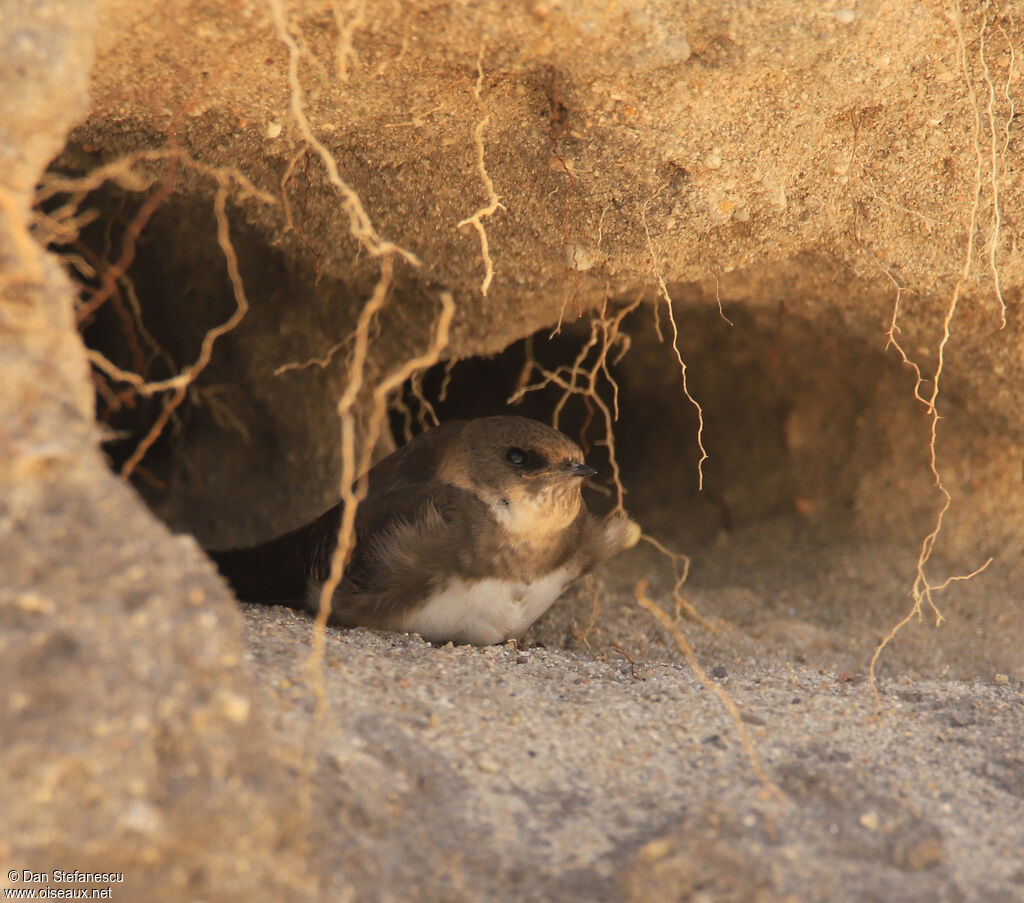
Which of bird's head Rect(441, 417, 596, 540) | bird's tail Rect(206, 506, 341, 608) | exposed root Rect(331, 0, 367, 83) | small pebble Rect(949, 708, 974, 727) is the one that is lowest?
bird's tail Rect(206, 506, 341, 608)

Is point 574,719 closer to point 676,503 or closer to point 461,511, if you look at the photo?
point 461,511

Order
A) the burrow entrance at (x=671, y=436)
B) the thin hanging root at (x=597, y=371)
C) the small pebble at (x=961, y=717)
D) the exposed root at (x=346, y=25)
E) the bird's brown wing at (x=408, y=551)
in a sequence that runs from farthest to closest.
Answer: the burrow entrance at (x=671, y=436)
the thin hanging root at (x=597, y=371)
the bird's brown wing at (x=408, y=551)
the small pebble at (x=961, y=717)
the exposed root at (x=346, y=25)

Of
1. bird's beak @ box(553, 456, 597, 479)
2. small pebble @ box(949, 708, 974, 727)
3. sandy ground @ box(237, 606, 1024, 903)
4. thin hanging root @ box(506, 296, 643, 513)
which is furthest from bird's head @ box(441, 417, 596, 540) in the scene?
small pebble @ box(949, 708, 974, 727)

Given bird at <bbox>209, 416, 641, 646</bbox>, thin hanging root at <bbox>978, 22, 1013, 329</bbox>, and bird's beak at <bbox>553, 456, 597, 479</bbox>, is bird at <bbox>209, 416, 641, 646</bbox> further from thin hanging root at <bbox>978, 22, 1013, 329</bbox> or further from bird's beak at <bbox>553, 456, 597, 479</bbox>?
thin hanging root at <bbox>978, 22, 1013, 329</bbox>

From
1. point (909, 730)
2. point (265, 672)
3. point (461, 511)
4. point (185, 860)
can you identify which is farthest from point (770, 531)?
point (185, 860)

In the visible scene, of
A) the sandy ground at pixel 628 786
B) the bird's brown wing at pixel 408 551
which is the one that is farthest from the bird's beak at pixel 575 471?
the sandy ground at pixel 628 786

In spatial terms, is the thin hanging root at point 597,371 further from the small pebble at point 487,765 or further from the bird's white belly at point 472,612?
the small pebble at point 487,765

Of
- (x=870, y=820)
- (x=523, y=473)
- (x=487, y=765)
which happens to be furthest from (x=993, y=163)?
(x=487, y=765)
